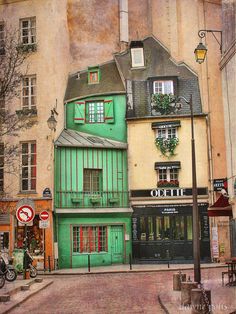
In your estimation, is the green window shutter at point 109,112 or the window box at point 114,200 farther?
the green window shutter at point 109,112

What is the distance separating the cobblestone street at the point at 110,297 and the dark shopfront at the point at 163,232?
340 inches

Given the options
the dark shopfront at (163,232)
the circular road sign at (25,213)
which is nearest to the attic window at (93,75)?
the dark shopfront at (163,232)

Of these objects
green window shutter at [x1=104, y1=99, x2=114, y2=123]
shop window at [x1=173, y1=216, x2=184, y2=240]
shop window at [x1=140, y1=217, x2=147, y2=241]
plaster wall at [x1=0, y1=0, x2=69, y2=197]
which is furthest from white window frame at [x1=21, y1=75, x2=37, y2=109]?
shop window at [x1=173, y1=216, x2=184, y2=240]

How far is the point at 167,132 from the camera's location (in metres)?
30.3

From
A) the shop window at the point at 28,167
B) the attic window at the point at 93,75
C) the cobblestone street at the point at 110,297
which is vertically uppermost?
the attic window at the point at 93,75

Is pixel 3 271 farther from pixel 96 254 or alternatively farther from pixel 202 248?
pixel 202 248

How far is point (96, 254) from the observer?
28.7 meters

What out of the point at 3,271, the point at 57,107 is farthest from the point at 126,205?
the point at 3,271

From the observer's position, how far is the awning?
65.9ft

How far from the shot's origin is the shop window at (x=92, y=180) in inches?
1161

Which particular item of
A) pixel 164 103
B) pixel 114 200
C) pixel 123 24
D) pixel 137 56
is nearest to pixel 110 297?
pixel 114 200

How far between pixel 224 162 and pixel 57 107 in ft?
31.6

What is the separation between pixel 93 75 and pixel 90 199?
7715 millimetres

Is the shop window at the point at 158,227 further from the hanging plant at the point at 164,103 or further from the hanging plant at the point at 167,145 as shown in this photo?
the hanging plant at the point at 164,103
